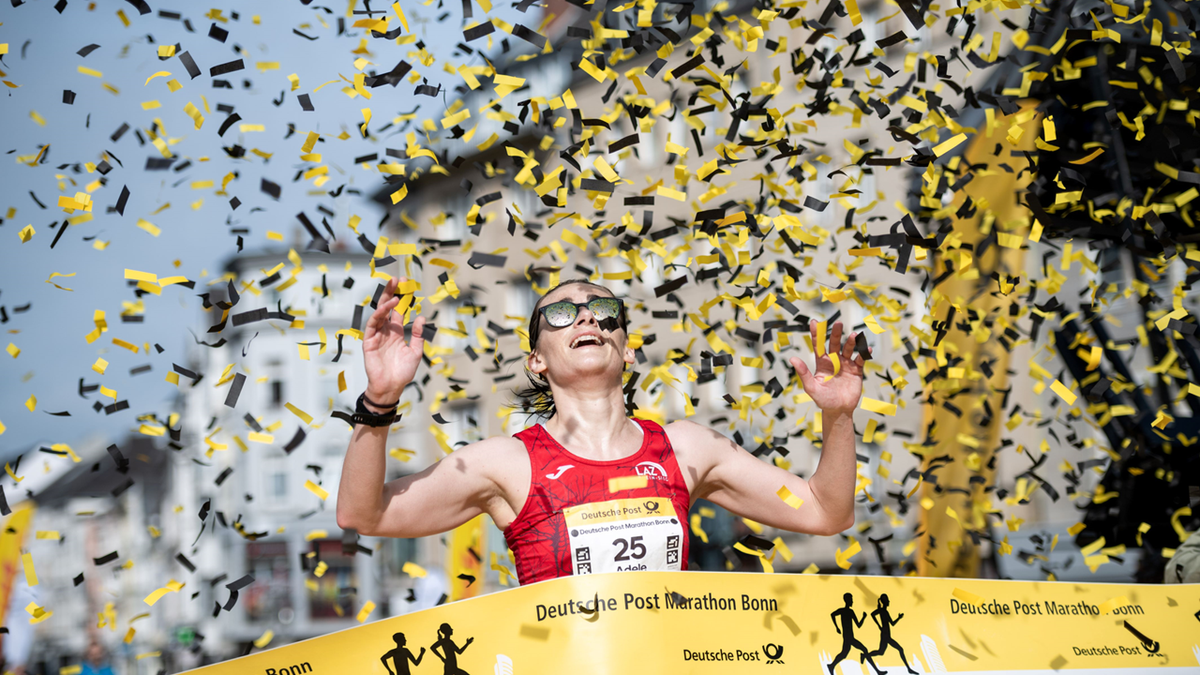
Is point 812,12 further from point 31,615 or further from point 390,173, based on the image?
point 31,615

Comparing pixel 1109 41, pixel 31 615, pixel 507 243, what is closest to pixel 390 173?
pixel 31 615

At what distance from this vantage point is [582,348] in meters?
3.49

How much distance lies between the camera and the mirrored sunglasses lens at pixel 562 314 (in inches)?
139

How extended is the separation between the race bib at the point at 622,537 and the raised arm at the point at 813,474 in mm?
384

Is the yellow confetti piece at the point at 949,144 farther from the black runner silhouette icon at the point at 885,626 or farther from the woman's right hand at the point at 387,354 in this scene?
the woman's right hand at the point at 387,354

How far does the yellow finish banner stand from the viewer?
2.81 meters

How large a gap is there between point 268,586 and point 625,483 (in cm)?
4443

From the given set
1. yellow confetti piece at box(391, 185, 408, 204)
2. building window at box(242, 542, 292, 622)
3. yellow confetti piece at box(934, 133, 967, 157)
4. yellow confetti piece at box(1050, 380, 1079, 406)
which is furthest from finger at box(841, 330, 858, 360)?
building window at box(242, 542, 292, 622)

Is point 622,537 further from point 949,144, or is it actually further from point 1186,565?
point 1186,565

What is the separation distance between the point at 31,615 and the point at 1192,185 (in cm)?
723

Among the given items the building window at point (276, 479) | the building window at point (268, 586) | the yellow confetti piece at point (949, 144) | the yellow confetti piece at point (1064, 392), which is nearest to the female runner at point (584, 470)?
the yellow confetti piece at point (1064, 392)

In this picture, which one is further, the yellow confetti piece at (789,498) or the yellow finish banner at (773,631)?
the yellow confetti piece at (789,498)

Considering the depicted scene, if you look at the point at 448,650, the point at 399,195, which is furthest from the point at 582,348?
the point at 399,195

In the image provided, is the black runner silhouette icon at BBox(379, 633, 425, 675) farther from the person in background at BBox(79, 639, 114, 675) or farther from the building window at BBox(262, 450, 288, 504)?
the building window at BBox(262, 450, 288, 504)
